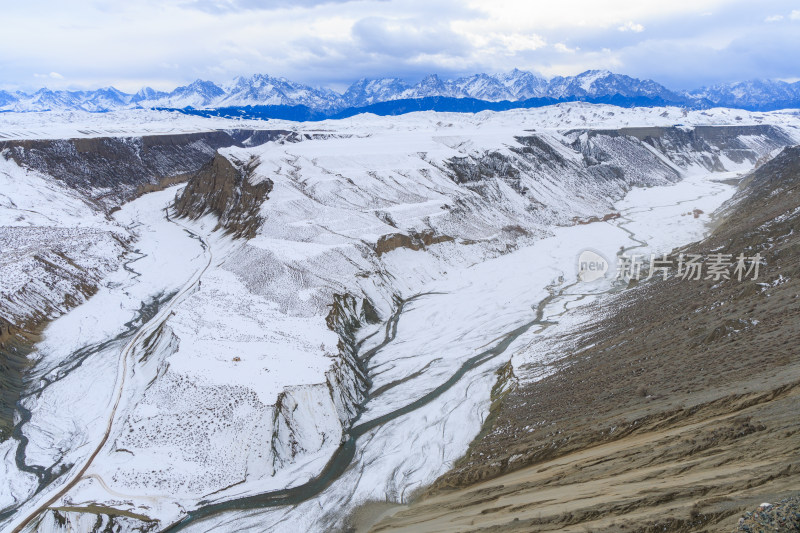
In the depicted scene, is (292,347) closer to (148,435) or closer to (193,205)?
(148,435)

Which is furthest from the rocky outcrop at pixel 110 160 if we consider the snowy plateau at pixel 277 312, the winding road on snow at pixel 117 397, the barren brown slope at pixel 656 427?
the barren brown slope at pixel 656 427

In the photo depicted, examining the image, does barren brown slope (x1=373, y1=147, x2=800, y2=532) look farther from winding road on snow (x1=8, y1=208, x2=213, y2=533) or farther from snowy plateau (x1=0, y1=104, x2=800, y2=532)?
winding road on snow (x1=8, y1=208, x2=213, y2=533)

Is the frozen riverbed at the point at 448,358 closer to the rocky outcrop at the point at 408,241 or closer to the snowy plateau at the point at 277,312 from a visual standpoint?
the snowy plateau at the point at 277,312

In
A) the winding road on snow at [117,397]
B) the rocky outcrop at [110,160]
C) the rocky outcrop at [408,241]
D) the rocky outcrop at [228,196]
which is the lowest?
the winding road on snow at [117,397]

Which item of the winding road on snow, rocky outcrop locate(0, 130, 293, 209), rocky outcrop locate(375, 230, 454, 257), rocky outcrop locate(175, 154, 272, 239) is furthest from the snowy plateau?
rocky outcrop locate(0, 130, 293, 209)

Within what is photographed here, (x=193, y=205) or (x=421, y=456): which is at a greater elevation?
(x=193, y=205)

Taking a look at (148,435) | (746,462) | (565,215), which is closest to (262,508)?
(148,435)
